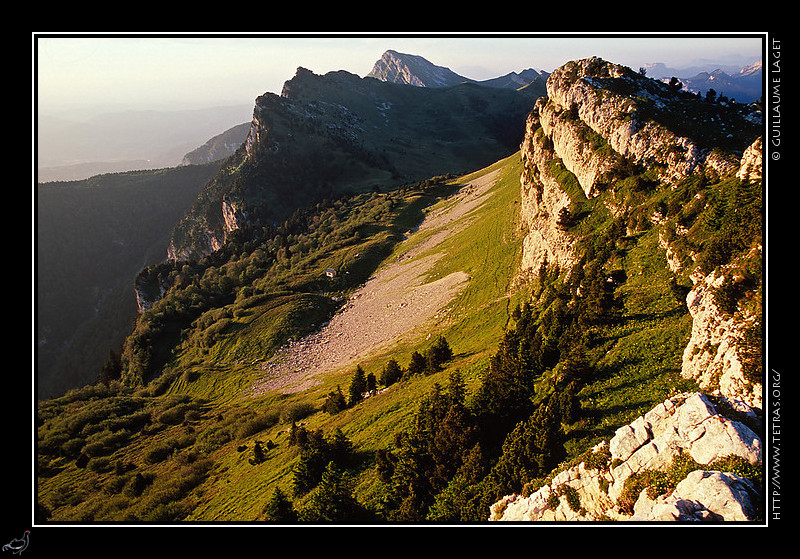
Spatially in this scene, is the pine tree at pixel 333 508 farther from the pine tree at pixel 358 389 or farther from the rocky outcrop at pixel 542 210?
the rocky outcrop at pixel 542 210

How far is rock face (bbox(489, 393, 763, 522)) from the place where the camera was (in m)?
9.49

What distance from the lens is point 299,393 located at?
50312 mm

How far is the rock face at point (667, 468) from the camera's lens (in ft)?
31.1

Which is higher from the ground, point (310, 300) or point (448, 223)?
point (448, 223)

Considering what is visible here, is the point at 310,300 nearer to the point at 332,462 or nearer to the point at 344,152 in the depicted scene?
the point at 332,462

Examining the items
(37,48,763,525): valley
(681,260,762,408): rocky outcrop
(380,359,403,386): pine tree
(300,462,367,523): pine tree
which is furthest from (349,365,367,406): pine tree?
(681,260,762,408): rocky outcrop

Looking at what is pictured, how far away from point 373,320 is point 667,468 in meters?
55.1

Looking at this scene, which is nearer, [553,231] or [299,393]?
[553,231]

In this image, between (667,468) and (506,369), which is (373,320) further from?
(667,468)
